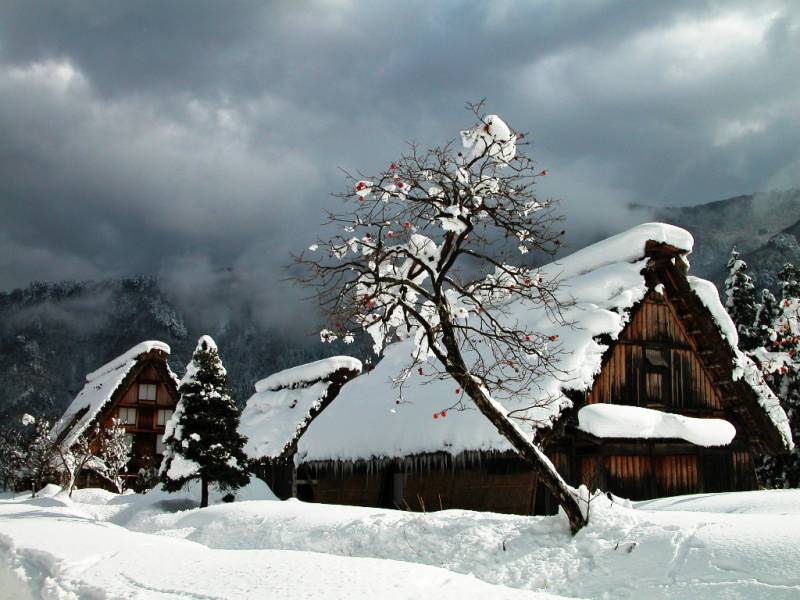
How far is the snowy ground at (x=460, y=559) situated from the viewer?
7.56 meters

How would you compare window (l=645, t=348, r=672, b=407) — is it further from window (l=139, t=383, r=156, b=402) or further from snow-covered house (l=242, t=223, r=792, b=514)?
window (l=139, t=383, r=156, b=402)

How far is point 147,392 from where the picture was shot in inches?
1992

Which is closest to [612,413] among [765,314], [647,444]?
[647,444]

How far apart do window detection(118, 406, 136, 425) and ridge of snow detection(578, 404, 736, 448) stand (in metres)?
39.4

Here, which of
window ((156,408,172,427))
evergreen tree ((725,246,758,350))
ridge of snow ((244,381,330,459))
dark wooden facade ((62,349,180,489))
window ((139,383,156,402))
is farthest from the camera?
window ((156,408,172,427))

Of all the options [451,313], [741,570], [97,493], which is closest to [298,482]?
[97,493]

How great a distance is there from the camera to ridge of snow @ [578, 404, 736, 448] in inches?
699

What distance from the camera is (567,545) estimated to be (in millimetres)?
10148

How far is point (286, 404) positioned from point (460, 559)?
27.6m

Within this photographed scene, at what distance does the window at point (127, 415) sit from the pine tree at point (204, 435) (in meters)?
23.3

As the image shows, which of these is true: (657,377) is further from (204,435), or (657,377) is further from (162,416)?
(162,416)

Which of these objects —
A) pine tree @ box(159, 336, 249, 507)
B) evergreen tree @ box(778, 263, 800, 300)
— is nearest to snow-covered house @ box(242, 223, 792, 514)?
pine tree @ box(159, 336, 249, 507)

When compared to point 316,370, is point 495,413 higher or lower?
lower

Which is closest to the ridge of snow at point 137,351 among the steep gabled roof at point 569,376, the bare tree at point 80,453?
the bare tree at point 80,453
